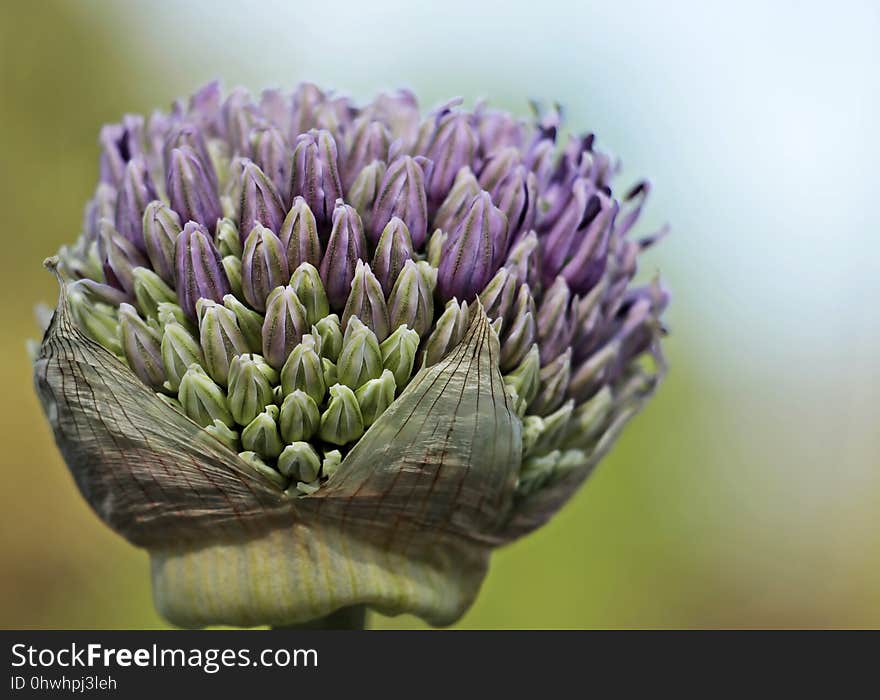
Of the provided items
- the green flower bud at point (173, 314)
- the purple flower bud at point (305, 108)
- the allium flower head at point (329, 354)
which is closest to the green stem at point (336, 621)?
the allium flower head at point (329, 354)

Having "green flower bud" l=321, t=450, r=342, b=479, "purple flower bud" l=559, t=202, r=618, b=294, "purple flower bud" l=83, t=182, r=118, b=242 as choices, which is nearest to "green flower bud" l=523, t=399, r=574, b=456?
"purple flower bud" l=559, t=202, r=618, b=294

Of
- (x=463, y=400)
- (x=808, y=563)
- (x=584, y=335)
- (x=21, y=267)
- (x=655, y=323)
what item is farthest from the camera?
(x=808, y=563)

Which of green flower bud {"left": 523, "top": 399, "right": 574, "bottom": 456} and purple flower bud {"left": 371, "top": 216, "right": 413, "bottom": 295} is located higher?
purple flower bud {"left": 371, "top": 216, "right": 413, "bottom": 295}

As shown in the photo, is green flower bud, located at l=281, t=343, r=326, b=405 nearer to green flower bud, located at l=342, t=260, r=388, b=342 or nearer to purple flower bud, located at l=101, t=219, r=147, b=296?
green flower bud, located at l=342, t=260, r=388, b=342

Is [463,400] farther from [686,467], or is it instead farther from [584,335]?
[686,467]

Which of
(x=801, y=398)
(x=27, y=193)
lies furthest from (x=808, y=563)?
(x=27, y=193)

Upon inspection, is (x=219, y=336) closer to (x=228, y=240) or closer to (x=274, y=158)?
(x=228, y=240)

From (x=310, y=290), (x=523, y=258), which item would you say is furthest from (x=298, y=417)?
(x=523, y=258)
